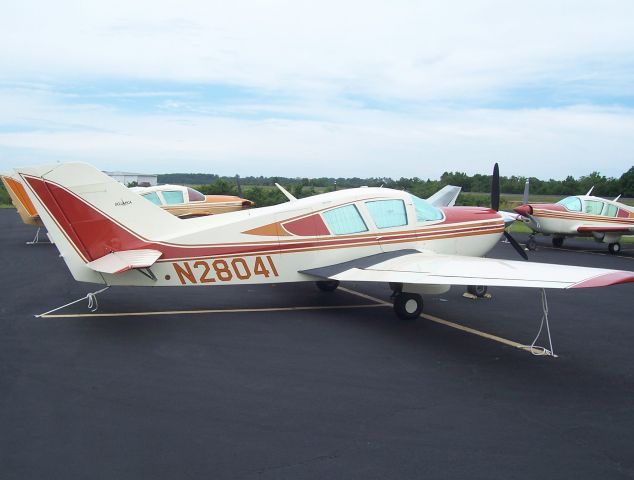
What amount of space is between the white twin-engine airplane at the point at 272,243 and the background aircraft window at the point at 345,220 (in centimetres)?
2

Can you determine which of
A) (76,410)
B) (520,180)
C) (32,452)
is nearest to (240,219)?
(76,410)

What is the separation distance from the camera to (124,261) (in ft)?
25.7

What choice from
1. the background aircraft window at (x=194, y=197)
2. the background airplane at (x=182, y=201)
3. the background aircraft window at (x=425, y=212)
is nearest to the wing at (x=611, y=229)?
the background aircraft window at (x=425, y=212)

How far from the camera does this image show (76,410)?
5223 mm

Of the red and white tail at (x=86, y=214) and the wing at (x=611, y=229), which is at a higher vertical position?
the red and white tail at (x=86, y=214)

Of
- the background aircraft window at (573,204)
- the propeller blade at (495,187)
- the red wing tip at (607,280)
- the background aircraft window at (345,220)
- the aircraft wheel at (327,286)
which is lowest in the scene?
the aircraft wheel at (327,286)

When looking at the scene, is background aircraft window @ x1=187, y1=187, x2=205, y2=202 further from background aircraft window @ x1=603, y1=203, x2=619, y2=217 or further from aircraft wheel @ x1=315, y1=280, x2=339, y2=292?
background aircraft window @ x1=603, y1=203, x2=619, y2=217

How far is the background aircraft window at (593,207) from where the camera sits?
20.8 m

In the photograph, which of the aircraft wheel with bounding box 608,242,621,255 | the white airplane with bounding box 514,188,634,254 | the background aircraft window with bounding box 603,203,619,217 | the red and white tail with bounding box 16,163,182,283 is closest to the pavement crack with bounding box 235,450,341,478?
the red and white tail with bounding box 16,163,182,283

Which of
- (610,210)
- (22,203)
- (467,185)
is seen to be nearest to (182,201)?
(22,203)

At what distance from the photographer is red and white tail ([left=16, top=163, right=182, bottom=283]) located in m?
7.81

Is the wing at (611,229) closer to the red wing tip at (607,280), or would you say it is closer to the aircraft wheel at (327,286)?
the aircraft wheel at (327,286)

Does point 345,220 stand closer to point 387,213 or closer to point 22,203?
point 387,213

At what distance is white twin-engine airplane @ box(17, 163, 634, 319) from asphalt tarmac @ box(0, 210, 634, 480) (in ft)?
2.58
